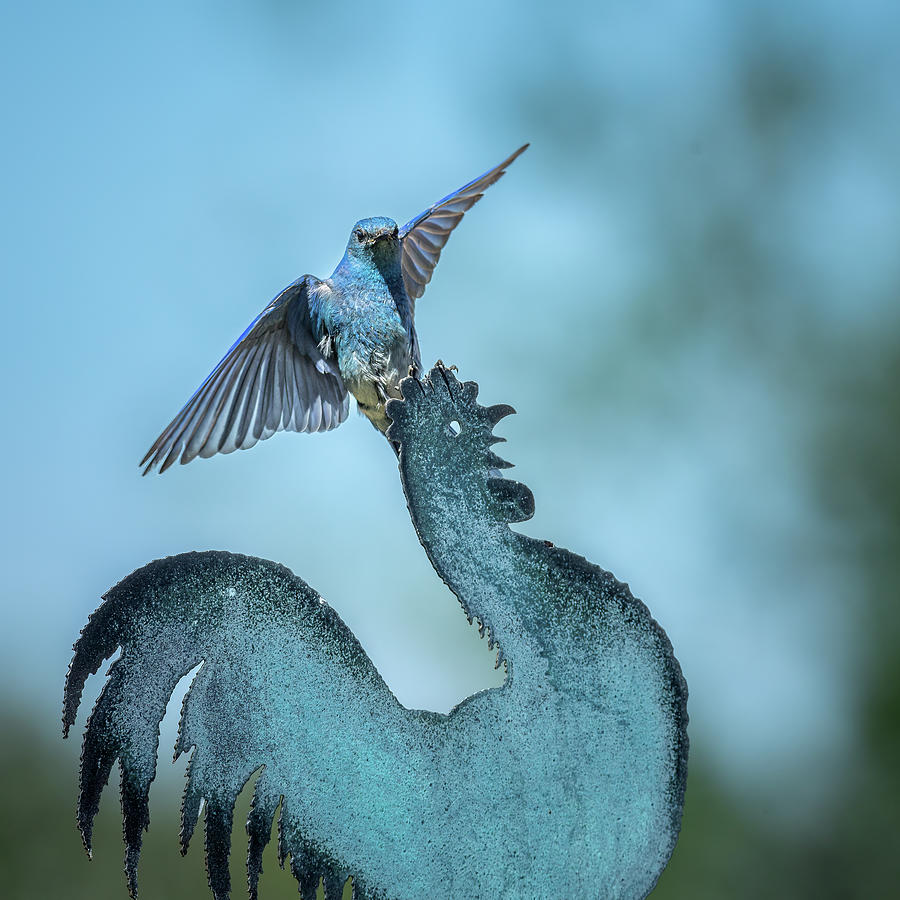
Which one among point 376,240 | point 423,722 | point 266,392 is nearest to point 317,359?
point 266,392

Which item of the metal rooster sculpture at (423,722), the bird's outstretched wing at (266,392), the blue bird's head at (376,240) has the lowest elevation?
the metal rooster sculpture at (423,722)

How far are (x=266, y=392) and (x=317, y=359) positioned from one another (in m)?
0.17

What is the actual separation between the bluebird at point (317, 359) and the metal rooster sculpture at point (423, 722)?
867mm

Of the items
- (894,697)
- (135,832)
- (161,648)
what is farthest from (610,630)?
(894,697)

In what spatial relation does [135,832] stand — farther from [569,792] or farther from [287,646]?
[569,792]

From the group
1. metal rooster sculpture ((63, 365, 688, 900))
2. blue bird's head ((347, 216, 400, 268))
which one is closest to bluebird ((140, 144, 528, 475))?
blue bird's head ((347, 216, 400, 268))

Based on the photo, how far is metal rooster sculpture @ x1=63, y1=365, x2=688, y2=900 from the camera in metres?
1.65

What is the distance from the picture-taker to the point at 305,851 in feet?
5.45

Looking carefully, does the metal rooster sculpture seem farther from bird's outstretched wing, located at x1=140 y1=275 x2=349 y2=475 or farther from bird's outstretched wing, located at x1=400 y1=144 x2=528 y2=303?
bird's outstretched wing, located at x1=400 y1=144 x2=528 y2=303

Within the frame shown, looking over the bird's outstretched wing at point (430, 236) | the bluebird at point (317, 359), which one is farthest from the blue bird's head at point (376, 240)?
the bird's outstretched wing at point (430, 236)

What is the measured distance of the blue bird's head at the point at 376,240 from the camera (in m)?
2.58

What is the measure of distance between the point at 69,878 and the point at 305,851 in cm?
518

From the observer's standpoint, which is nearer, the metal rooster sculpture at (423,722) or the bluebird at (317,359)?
the metal rooster sculpture at (423,722)

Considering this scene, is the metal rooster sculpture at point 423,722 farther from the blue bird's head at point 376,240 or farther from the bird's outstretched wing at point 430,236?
the bird's outstretched wing at point 430,236
